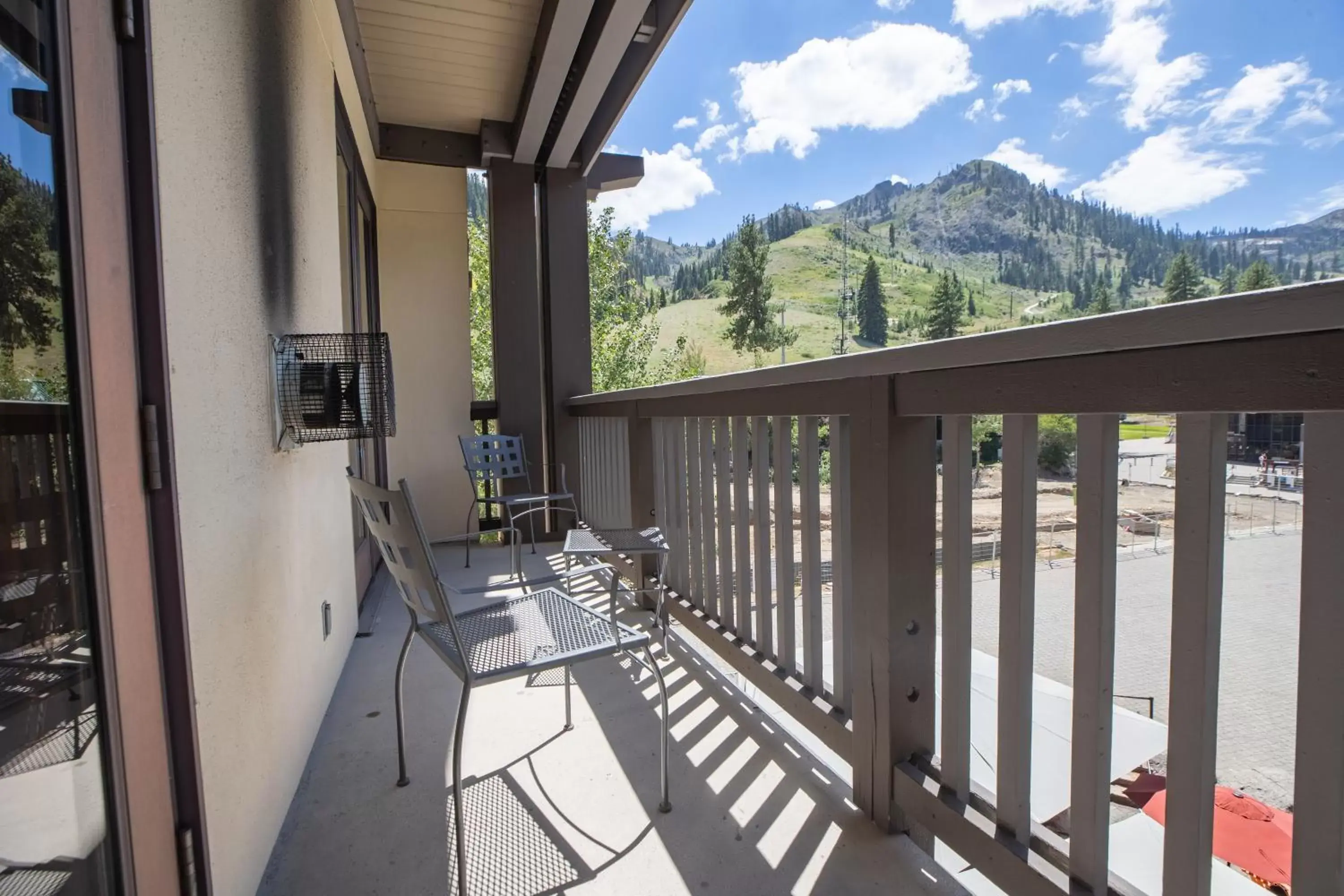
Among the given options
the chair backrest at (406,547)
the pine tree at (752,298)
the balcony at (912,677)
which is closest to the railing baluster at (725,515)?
the balcony at (912,677)

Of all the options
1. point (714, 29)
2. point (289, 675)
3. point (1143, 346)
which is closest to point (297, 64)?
point (289, 675)

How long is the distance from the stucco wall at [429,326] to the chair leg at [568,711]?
342cm

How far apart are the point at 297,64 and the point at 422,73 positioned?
212 cm

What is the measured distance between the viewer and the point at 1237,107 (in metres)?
67.2

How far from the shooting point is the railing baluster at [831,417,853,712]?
1.66 metres

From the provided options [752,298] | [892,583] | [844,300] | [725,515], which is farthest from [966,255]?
[892,583]

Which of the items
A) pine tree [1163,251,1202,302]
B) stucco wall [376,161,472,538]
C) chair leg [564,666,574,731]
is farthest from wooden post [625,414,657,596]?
pine tree [1163,251,1202,302]

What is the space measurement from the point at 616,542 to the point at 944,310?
53.4 m

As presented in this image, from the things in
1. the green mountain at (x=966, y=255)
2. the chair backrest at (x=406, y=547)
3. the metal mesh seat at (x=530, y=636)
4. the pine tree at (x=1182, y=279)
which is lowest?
the metal mesh seat at (x=530, y=636)

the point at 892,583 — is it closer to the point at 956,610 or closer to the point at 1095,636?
the point at 956,610

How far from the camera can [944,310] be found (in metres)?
50.3

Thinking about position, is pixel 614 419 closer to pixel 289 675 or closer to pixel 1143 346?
pixel 289 675

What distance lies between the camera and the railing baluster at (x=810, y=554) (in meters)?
1.80

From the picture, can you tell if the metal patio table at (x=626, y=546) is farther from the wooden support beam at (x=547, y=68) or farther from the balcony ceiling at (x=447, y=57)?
the balcony ceiling at (x=447, y=57)
